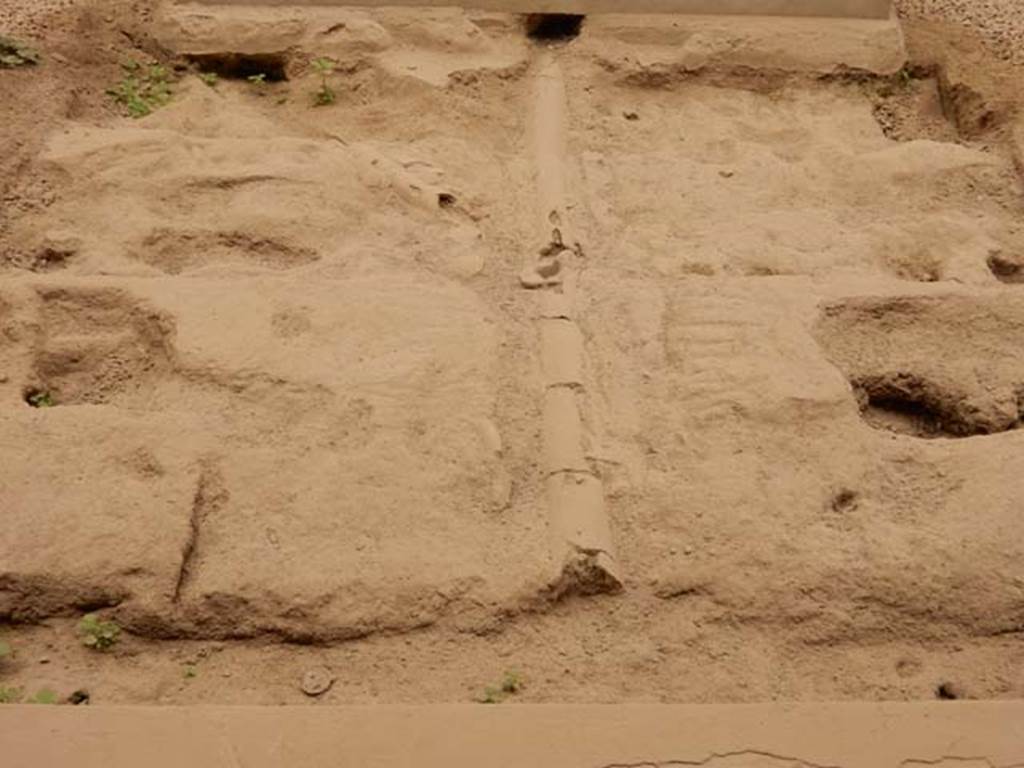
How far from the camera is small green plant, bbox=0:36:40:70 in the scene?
355 centimetres

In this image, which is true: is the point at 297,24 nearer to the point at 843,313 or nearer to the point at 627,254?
the point at 627,254

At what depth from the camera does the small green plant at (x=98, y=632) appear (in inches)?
85.6

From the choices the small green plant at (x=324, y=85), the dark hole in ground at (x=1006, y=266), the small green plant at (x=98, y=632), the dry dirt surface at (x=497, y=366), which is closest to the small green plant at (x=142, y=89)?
the dry dirt surface at (x=497, y=366)

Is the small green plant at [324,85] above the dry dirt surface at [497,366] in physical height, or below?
above

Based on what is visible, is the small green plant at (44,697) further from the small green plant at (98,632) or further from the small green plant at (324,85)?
the small green plant at (324,85)

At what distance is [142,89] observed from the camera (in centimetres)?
368

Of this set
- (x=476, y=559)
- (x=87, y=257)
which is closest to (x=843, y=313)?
(x=476, y=559)

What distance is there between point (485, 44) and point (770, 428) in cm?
187

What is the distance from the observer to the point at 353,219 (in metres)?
3.15

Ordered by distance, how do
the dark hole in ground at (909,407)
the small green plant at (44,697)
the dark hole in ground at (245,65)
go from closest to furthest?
the small green plant at (44,697)
the dark hole in ground at (909,407)
the dark hole in ground at (245,65)

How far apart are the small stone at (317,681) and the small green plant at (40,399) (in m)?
0.92

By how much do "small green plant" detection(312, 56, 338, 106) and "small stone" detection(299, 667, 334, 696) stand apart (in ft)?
6.81

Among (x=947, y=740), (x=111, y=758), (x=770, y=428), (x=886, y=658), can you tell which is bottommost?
(x=111, y=758)

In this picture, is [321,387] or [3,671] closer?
[3,671]
